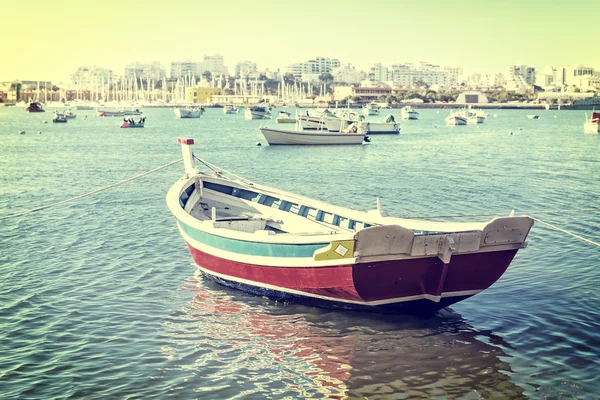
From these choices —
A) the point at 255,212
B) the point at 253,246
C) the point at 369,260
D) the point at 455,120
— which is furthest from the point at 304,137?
the point at 455,120

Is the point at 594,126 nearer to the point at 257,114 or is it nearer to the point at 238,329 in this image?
the point at 257,114

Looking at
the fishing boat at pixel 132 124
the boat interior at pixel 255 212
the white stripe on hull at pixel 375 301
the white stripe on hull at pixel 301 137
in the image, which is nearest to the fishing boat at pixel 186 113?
the fishing boat at pixel 132 124

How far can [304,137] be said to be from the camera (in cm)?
6475

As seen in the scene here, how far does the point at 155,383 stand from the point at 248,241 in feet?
15.0

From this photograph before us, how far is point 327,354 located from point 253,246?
11.3 feet

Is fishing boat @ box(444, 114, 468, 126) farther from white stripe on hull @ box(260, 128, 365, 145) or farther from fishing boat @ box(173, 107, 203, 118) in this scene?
fishing boat @ box(173, 107, 203, 118)

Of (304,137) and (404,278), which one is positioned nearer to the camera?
(404,278)

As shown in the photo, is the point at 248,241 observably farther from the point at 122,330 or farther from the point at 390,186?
the point at 390,186

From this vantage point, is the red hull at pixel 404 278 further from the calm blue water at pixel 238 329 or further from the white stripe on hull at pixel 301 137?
the white stripe on hull at pixel 301 137

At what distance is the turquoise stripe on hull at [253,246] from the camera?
14271mm

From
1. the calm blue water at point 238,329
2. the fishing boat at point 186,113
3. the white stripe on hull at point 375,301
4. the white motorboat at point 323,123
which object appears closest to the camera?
the calm blue water at point 238,329

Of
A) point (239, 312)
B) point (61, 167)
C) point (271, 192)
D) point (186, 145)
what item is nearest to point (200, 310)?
point (239, 312)

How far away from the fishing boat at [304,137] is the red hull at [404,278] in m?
50.2

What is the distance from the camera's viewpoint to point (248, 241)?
15.5 metres
